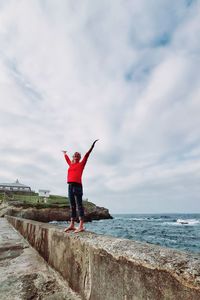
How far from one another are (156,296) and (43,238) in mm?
2830

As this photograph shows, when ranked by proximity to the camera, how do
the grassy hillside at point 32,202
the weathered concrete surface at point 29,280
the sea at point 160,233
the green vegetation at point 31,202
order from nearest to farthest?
the weathered concrete surface at point 29,280, the sea at point 160,233, the green vegetation at point 31,202, the grassy hillside at point 32,202

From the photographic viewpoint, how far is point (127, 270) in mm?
1507

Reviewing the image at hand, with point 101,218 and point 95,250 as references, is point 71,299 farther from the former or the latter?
point 101,218

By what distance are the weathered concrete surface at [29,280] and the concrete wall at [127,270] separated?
129mm

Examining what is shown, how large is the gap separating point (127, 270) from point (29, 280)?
4.96 feet

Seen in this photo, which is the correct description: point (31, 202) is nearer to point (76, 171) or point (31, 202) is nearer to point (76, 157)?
point (76, 157)

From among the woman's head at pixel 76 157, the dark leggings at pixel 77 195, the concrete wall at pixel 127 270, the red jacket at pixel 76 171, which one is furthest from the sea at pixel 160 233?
the woman's head at pixel 76 157

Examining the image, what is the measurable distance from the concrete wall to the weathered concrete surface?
0.13 meters

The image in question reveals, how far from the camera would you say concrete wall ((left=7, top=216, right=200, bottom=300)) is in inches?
45.9

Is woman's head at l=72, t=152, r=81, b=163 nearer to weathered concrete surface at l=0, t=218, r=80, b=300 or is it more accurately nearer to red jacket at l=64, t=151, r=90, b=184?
red jacket at l=64, t=151, r=90, b=184

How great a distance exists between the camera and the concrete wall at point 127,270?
3.83 feet

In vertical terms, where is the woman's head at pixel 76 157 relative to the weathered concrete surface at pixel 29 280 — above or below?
above

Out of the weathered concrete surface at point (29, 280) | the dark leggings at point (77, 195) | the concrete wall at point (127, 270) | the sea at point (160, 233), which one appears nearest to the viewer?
the concrete wall at point (127, 270)

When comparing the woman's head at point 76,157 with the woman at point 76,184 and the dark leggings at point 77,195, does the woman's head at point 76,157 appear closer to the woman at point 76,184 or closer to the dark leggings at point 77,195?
the woman at point 76,184
